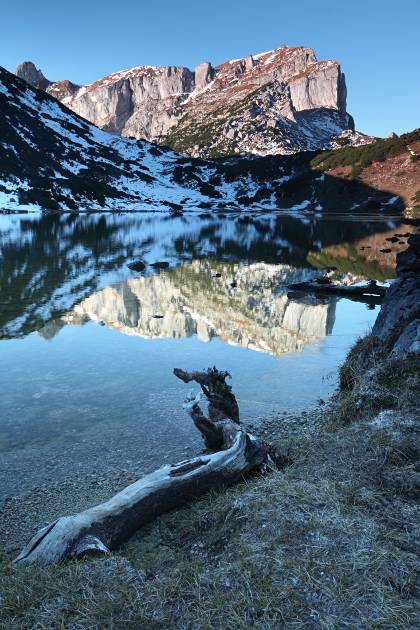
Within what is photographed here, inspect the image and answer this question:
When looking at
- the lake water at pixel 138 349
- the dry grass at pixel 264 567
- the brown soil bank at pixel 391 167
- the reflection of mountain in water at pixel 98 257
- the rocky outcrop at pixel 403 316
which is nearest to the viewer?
the dry grass at pixel 264 567

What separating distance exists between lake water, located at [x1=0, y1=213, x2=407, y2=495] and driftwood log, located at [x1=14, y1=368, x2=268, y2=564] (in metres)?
1.68

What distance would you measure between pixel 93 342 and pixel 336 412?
1199 centimetres

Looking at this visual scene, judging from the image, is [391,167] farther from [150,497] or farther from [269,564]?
[269,564]

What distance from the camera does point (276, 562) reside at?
5371mm

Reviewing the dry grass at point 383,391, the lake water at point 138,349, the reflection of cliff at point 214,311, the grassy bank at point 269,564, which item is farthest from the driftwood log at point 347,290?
the grassy bank at point 269,564

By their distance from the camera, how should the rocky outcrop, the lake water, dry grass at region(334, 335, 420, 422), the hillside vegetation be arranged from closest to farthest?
dry grass at region(334, 335, 420, 422) < the lake water < the rocky outcrop < the hillside vegetation

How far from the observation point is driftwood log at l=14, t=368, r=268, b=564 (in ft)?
20.6

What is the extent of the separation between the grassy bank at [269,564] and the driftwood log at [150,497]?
27 centimetres

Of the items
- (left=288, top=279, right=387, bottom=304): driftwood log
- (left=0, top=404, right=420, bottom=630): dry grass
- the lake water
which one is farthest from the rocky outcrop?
(left=288, top=279, right=387, bottom=304): driftwood log

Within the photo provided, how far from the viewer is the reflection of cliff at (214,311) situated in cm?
2166

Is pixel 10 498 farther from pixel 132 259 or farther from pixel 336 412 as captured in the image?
pixel 132 259

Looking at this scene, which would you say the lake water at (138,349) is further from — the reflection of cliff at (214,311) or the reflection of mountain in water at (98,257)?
the reflection of mountain in water at (98,257)

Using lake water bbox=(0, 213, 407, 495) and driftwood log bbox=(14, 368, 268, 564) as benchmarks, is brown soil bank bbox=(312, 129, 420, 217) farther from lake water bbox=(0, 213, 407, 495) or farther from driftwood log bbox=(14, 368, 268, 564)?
driftwood log bbox=(14, 368, 268, 564)

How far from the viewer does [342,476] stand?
24.3ft
